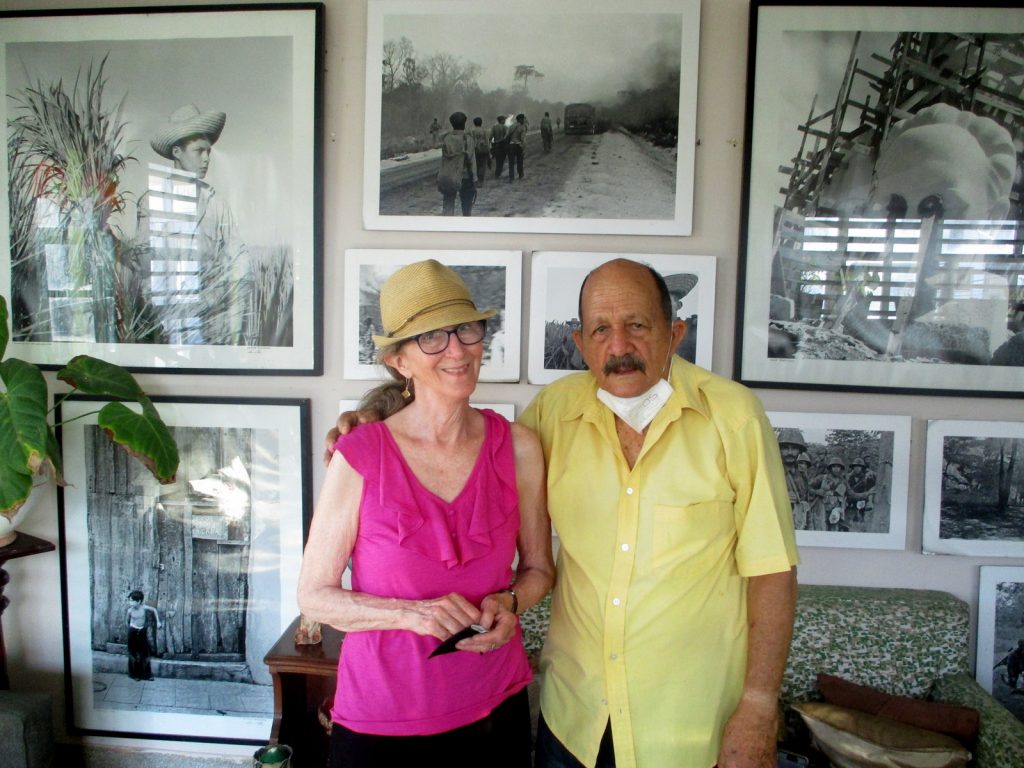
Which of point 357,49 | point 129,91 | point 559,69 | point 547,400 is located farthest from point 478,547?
point 129,91

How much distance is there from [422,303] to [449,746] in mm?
870

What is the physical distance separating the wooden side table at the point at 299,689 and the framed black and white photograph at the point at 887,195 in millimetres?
1727

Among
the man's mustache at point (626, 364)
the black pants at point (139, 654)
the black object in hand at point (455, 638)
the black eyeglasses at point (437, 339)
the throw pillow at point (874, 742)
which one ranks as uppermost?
the black eyeglasses at point (437, 339)

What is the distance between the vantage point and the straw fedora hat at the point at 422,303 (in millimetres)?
1234

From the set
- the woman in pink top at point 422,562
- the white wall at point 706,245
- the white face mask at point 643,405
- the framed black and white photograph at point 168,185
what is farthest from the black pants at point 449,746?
the framed black and white photograph at point 168,185

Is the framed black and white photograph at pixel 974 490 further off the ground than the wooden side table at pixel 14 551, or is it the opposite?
the framed black and white photograph at pixel 974 490

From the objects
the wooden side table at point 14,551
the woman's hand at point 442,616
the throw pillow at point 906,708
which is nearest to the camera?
the woman's hand at point 442,616

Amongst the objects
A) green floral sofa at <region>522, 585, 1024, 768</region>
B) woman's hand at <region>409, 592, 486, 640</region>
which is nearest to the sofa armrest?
green floral sofa at <region>522, 585, 1024, 768</region>

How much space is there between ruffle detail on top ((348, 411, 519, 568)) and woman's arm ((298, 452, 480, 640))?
6 cm

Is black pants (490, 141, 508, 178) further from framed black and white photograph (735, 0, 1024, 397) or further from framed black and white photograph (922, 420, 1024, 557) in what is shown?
framed black and white photograph (922, 420, 1024, 557)

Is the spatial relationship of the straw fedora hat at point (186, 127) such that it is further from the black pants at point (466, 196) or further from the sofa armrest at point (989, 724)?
the sofa armrest at point (989, 724)

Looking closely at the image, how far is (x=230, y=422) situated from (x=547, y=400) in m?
1.35

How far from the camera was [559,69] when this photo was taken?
210 centimetres

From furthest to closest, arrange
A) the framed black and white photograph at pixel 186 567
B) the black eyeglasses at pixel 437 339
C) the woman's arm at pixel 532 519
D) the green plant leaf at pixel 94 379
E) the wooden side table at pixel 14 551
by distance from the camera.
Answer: the framed black and white photograph at pixel 186 567
the wooden side table at pixel 14 551
the green plant leaf at pixel 94 379
the woman's arm at pixel 532 519
the black eyeglasses at pixel 437 339
